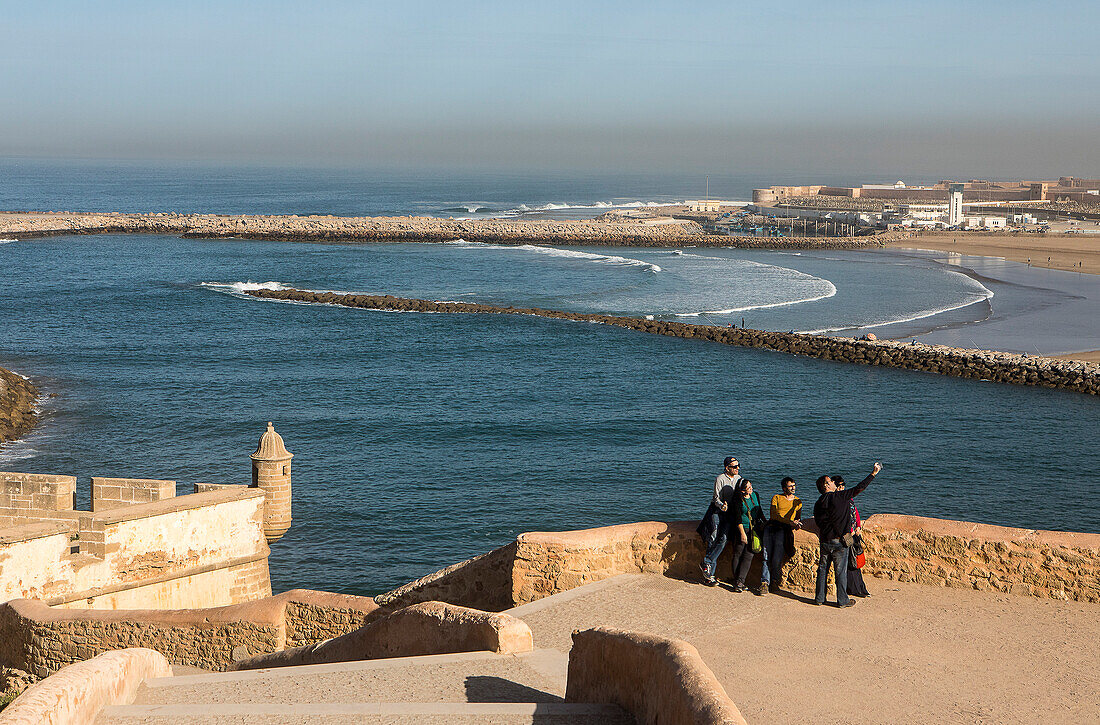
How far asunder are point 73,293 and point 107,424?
32131 mm

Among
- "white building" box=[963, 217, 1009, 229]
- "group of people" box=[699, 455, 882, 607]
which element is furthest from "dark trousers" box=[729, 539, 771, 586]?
"white building" box=[963, 217, 1009, 229]

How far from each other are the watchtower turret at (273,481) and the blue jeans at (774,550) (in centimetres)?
760

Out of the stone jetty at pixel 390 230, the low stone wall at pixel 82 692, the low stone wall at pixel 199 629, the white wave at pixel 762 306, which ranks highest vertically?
the stone jetty at pixel 390 230

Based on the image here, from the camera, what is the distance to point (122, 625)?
10.3m

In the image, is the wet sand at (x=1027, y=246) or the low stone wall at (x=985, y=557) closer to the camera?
the low stone wall at (x=985, y=557)

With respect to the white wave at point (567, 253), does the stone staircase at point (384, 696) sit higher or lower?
lower

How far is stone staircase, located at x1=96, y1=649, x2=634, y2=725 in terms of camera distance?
18.8 ft

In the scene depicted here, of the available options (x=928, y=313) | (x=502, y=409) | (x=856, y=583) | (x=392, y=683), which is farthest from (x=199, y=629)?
(x=928, y=313)

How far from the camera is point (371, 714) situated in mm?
5805

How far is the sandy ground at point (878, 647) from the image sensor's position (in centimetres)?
655

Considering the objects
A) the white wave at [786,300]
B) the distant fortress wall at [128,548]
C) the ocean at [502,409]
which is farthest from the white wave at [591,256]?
the distant fortress wall at [128,548]

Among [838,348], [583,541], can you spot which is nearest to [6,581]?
[583,541]

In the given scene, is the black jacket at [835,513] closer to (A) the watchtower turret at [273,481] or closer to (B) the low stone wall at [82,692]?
(B) the low stone wall at [82,692]

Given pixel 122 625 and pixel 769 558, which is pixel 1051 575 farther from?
pixel 122 625
